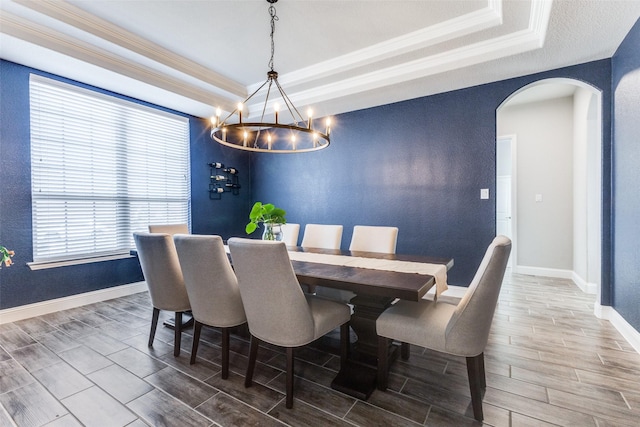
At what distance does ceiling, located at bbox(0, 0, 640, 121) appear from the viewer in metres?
2.41

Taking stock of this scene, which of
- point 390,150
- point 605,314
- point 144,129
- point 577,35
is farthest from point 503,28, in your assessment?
point 144,129

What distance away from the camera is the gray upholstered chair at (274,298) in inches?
60.6

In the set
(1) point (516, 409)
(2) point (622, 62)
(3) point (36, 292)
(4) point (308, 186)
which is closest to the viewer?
(1) point (516, 409)

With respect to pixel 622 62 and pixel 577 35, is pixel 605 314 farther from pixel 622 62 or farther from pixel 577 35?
pixel 577 35

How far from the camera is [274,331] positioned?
→ 166 centimetres

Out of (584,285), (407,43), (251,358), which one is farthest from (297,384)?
(584,285)

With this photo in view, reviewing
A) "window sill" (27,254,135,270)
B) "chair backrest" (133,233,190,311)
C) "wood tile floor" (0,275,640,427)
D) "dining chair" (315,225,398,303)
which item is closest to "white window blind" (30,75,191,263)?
"window sill" (27,254,135,270)

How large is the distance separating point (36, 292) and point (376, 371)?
3.54 metres

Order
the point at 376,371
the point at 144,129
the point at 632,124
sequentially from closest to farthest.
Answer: the point at 376,371, the point at 632,124, the point at 144,129

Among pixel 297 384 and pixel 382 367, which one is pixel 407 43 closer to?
pixel 382 367

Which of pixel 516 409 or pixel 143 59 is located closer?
pixel 516 409

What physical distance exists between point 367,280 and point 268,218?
123 centimetres

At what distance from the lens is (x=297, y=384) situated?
182 cm

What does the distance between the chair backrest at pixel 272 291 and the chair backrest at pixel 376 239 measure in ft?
4.42
